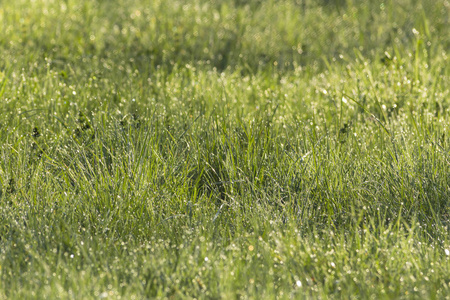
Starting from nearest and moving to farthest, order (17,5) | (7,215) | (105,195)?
(7,215), (105,195), (17,5)

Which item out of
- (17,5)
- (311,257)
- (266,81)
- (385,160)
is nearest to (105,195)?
(311,257)

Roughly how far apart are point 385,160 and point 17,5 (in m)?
4.55

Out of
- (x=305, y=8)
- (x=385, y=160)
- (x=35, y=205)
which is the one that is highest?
(x=305, y=8)

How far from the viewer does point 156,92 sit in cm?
376

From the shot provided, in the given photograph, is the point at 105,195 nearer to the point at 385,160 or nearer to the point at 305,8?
the point at 385,160

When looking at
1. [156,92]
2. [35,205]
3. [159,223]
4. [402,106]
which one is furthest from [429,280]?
[156,92]

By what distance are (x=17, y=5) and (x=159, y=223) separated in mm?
4317

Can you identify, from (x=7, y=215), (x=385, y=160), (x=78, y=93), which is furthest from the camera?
(x=78, y=93)

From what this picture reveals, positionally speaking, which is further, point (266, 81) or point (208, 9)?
point (208, 9)

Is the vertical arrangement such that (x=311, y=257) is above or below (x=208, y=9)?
below

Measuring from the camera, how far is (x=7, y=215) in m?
2.21

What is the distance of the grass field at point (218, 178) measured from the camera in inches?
74.7

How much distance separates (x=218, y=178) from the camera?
2766mm

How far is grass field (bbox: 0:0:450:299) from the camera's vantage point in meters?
1.90
